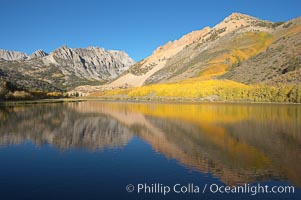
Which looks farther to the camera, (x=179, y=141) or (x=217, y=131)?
(x=217, y=131)

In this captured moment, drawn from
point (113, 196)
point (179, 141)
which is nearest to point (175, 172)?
point (113, 196)

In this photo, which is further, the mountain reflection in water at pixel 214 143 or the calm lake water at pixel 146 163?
the mountain reflection in water at pixel 214 143

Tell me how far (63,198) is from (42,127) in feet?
133

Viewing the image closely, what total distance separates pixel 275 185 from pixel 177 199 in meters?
8.11

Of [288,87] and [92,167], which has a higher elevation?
[288,87]

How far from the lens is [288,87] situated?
13838cm

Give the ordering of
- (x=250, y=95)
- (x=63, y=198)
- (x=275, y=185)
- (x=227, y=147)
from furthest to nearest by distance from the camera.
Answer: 1. (x=250, y=95)
2. (x=227, y=147)
3. (x=275, y=185)
4. (x=63, y=198)

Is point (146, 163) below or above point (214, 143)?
below

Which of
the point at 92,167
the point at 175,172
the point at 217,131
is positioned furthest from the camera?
the point at 217,131

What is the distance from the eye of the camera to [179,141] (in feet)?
143

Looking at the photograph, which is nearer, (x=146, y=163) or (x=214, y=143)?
(x=146, y=163)

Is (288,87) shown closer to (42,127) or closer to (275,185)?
(42,127)

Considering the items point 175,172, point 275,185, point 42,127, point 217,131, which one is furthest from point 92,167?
point 42,127

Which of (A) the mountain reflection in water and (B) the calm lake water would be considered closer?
(B) the calm lake water
